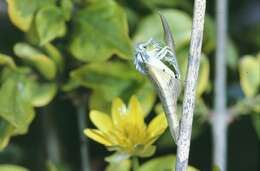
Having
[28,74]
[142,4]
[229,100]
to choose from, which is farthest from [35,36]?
[229,100]

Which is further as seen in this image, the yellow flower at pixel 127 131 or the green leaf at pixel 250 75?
the green leaf at pixel 250 75

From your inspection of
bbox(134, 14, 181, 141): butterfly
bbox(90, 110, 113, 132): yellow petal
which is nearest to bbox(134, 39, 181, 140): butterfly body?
bbox(134, 14, 181, 141): butterfly

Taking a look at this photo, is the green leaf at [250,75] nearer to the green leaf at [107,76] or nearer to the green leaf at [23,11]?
the green leaf at [107,76]

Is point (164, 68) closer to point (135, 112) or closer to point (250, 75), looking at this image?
point (135, 112)

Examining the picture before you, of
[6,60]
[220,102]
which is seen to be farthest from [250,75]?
[6,60]

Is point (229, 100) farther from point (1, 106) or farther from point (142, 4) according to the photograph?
point (1, 106)

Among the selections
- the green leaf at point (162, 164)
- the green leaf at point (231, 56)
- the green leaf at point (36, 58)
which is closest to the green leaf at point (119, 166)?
the green leaf at point (162, 164)
